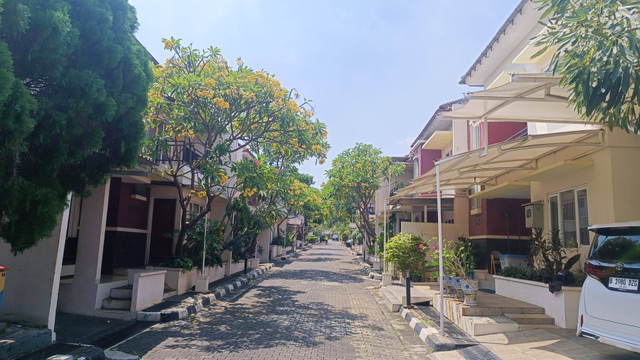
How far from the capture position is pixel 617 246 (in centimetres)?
514

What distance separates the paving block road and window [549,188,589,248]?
3.93 metres

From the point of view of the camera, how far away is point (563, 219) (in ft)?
30.1

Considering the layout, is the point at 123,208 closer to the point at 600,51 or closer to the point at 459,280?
the point at 459,280

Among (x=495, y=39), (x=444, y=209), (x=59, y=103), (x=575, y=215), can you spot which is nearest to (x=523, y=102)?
(x=575, y=215)

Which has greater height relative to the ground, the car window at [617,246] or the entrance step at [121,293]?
the car window at [617,246]

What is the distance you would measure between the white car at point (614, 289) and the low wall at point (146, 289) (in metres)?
7.93

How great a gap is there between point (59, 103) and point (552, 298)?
8.10 m

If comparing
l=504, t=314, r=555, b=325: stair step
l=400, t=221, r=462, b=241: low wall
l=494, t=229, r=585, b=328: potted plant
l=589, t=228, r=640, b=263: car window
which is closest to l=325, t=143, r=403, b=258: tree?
l=400, t=221, r=462, b=241: low wall

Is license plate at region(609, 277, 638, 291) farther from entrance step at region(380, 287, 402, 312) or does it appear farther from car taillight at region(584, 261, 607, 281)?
entrance step at region(380, 287, 402, 312)

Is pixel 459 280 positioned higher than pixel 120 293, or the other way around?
pixel 459 280

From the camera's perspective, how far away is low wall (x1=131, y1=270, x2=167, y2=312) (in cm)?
876

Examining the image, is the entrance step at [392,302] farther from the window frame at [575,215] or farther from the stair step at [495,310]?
the window frame at [575,215]

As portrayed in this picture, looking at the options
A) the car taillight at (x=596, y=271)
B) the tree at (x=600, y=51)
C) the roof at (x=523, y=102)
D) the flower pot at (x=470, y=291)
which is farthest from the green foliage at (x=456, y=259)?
the tree at (x=600, y=51)

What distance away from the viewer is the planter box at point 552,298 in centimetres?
712
